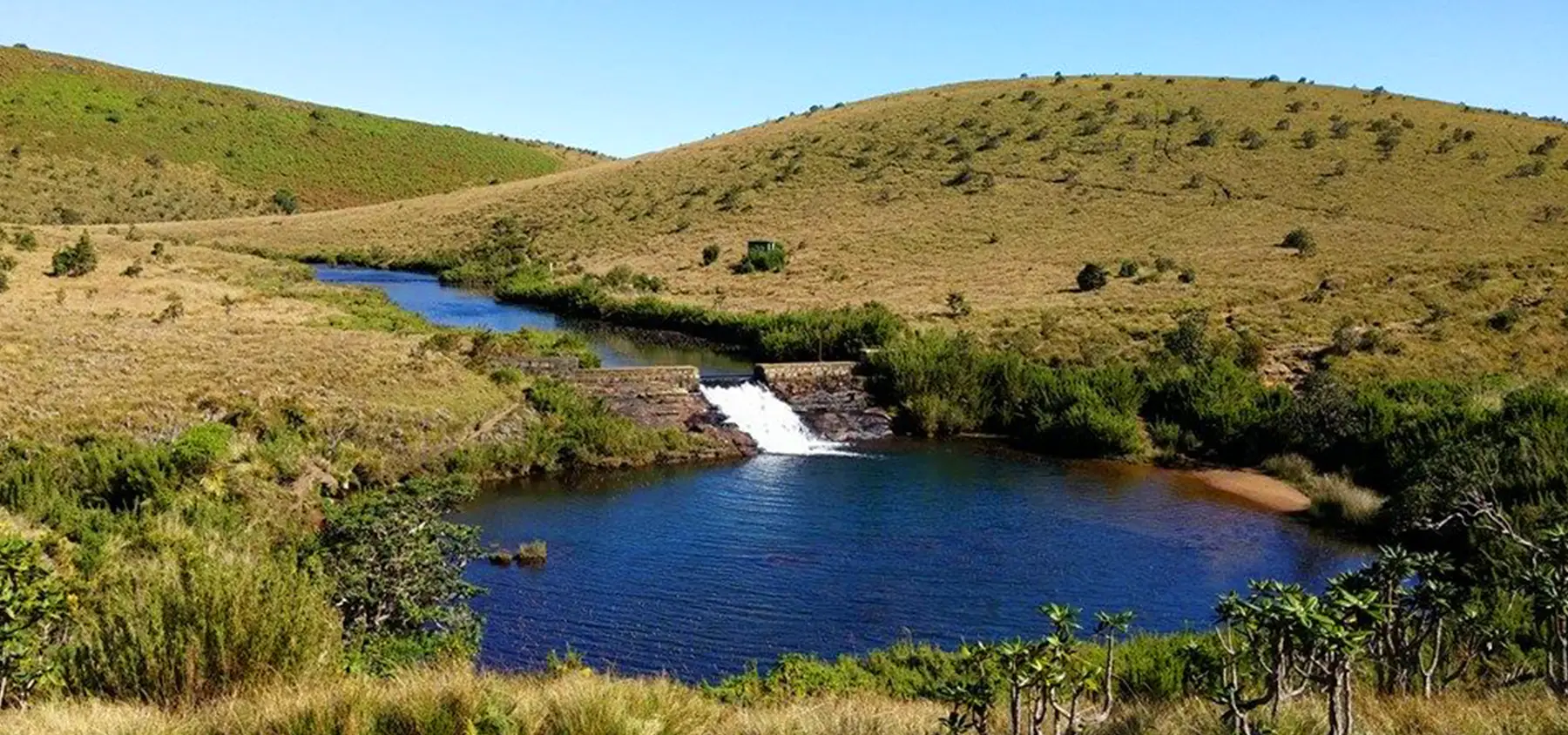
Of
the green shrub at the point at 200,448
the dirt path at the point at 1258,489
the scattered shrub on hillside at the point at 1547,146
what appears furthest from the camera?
the scattered shrub on hillside at the point at 1547,146

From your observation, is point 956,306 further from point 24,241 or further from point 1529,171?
point 24,241

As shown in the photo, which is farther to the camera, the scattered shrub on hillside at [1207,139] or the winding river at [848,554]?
the scattered shrub on hillside at [1207,139]

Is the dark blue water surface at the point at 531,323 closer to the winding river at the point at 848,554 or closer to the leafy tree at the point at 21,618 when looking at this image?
the winding river at the point at 848,554

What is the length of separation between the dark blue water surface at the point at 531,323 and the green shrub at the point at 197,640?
29115mm

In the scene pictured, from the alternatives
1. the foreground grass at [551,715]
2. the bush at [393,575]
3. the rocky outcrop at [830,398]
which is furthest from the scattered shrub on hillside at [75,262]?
the foreground grass at [551,715]

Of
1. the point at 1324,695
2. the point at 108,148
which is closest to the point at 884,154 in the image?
the point at 108,148

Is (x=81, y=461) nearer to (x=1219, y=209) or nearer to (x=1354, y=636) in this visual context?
(x=1354, y=636)

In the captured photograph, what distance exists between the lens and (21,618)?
27.7 ft

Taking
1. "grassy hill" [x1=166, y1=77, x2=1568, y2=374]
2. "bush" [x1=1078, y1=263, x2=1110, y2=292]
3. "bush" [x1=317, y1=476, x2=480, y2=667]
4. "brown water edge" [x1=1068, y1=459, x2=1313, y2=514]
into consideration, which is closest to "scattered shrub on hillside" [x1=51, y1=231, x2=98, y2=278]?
"grassy hill" [x1=166, y1=77, x2=1568, y2=374]

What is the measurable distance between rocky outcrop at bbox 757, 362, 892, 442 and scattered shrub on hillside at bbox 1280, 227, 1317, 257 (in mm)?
30045

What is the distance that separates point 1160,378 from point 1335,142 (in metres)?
48.4

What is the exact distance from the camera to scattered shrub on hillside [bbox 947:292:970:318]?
45.8 m

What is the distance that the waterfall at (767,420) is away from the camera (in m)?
31.5

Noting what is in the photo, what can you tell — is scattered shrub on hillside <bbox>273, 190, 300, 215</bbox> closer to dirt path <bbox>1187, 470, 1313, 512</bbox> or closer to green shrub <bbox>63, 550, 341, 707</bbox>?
dirt path <bbox>1187, 470, 1313, 512</bbox>
